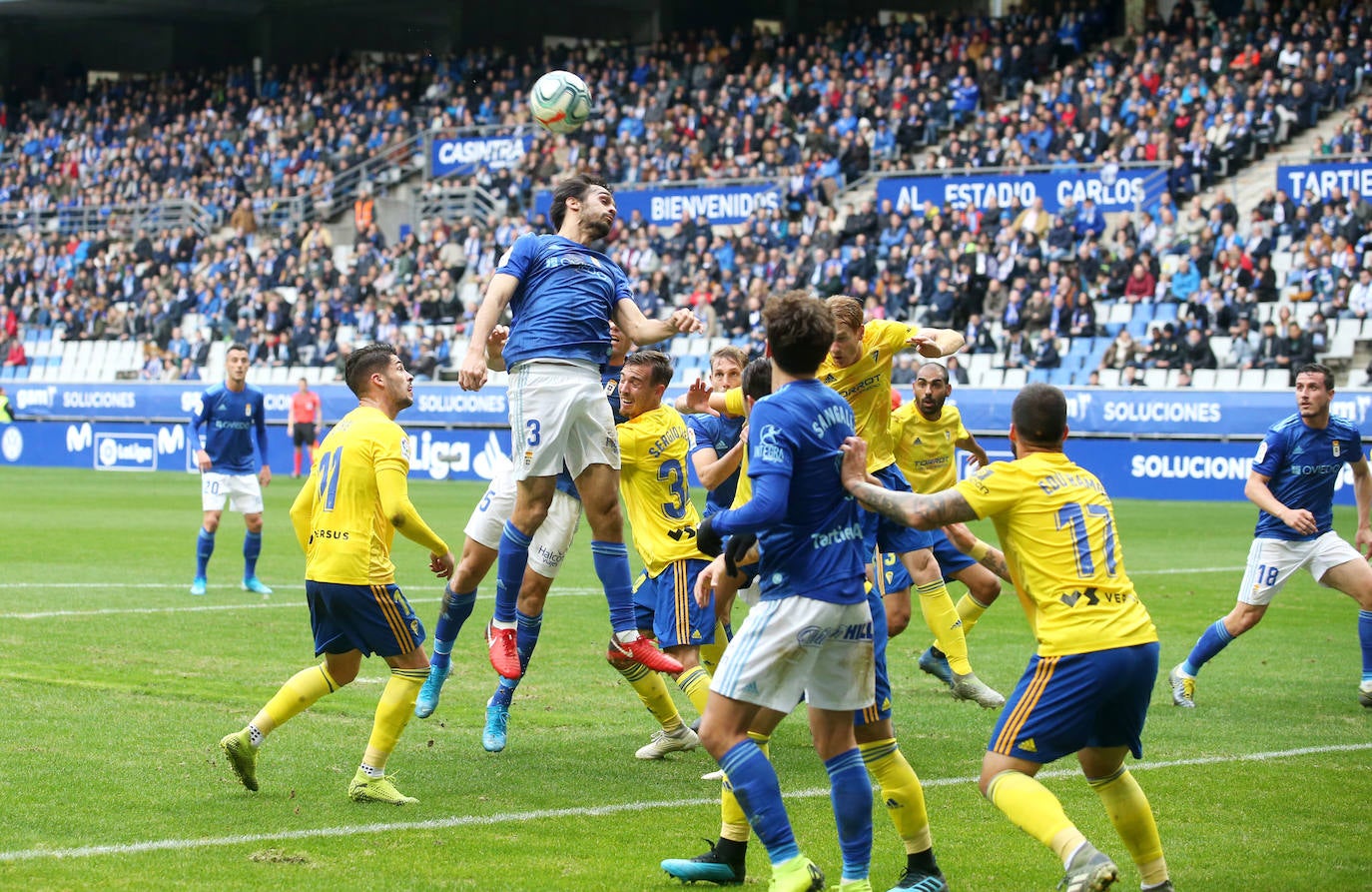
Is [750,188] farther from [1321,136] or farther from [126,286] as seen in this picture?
[126,286]

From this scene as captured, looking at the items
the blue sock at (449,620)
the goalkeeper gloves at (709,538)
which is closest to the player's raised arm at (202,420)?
the blue sock at (449,620)

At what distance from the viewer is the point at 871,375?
855 cm

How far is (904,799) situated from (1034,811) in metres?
0.58

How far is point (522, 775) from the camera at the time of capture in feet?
26.1

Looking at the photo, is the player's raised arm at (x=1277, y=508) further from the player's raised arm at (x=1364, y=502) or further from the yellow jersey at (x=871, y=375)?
the yellow jersey at (x=871, y=375)

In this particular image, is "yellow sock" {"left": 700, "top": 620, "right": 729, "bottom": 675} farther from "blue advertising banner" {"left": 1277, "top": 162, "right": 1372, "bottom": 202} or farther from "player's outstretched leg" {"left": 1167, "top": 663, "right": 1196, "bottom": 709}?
"blue advertising banner" {"left": 1277, "top": 162, "right": 1372, "bottom": 202}

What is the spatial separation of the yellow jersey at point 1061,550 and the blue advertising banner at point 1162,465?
1996cm

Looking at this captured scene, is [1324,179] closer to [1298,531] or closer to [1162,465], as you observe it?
[1162,465]

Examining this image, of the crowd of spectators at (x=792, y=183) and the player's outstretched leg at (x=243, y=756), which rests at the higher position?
the crowd of spectators at (x=792, y=183)

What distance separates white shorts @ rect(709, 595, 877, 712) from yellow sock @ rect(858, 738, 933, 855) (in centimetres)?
33

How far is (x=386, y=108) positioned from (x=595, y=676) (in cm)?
3904

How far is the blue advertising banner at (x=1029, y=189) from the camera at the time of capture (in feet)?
103

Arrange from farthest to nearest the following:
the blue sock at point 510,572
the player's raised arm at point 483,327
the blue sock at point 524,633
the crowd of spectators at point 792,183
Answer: the crowd of spectators at point 792,183 → the blue sock at point 524,633 → the blue sock at point 510,572 → the player's raised arm at point 483,327

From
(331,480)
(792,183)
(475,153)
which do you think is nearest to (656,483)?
(331,480)
